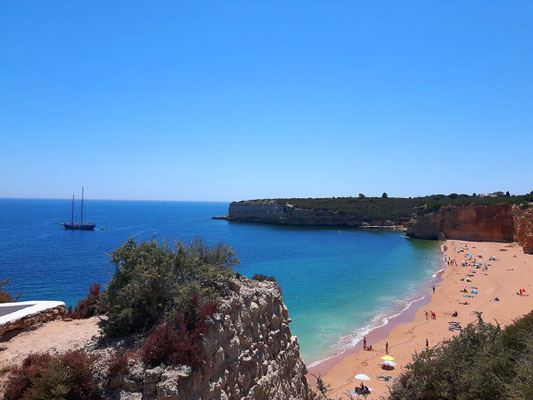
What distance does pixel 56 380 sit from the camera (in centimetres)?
558

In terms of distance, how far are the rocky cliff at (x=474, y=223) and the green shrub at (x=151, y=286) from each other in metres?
55.6

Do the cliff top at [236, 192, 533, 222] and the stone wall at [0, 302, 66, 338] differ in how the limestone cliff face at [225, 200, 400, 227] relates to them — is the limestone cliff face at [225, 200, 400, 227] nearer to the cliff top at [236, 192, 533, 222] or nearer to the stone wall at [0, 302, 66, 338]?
the cliff top at [236, 192, 533, 222]

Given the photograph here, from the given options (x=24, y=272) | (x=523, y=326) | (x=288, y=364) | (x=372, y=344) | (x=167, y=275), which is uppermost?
(x=167, y=275)

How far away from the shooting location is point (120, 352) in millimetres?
6551

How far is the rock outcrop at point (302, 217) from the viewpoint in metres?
96.1

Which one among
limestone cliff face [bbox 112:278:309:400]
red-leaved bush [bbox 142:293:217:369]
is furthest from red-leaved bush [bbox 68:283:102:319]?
limestone cliff face [bbox 112:278:309:400]

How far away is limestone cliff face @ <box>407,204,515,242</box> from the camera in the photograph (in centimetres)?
5950

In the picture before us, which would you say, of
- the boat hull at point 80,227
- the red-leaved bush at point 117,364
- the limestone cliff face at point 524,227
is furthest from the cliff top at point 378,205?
the red-leaved bush at point 117,364

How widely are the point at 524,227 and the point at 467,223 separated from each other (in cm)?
1597

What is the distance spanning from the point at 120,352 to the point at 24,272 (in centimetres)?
3442

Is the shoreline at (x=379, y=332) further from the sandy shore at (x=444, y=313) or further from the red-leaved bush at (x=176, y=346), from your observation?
the red-leaved bush at (x=176, y=346)

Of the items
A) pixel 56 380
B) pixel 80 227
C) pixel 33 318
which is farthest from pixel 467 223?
pixel 80 227

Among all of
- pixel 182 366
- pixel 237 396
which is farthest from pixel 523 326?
pixel 182 366

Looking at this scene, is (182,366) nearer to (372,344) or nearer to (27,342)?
(27,342)
